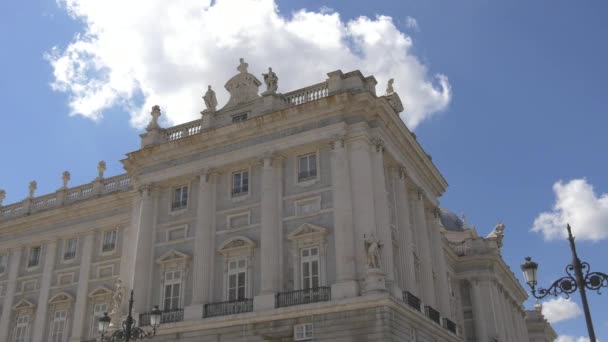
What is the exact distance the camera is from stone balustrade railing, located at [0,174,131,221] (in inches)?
1592

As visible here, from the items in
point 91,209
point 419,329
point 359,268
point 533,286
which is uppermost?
point 91,209

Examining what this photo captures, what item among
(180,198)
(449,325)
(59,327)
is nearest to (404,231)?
(449,325)

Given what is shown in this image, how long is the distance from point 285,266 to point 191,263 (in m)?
5.29

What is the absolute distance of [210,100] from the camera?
118 ft

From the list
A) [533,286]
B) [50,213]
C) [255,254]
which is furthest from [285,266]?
[50,213]

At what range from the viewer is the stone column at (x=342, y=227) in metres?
27.3

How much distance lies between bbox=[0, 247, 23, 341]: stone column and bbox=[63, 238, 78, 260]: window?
3.66 metres

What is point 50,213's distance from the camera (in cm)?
4125

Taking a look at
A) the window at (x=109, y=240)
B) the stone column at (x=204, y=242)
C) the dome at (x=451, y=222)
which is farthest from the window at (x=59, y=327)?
the dome at (x=451, y=222)

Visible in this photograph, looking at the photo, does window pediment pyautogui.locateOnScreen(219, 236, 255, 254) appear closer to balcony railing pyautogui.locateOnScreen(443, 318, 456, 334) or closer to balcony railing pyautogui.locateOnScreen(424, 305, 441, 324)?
balcony railing pyautogui.locateOnScreen(424, 305, 441, 324)

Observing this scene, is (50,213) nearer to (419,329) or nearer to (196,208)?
(196,208)

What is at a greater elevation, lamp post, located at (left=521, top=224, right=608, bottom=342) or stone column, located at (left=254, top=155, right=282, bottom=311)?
stone column, located at (left=254, top=155, right=282, bottom=311)

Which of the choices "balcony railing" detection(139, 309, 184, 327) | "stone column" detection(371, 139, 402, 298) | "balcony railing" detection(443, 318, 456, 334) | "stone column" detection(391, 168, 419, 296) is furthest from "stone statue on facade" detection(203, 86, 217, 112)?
"balcony railing" detection(443, 318, 456, 334)

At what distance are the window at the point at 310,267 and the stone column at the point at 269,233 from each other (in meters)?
1.15
